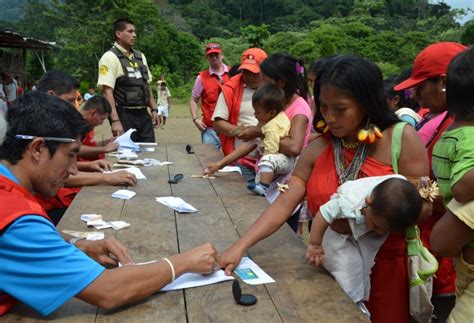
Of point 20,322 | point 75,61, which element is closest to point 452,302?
point 20,322

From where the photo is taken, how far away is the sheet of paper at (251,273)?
1.84 metres

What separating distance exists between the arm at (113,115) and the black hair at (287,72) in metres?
2.25

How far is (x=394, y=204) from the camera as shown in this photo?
1.70m

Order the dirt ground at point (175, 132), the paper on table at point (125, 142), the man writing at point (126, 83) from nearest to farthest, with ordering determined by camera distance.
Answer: the paper on table at point (125, 142)
the man writing at point (126, 83)
the dirt ground at point (175, 132)

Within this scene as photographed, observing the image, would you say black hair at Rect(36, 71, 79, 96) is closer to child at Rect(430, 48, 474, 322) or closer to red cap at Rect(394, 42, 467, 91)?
red cap at Rect(394, 42, 467, 91)

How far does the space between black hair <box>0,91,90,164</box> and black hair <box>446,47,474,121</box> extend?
54.0 inches

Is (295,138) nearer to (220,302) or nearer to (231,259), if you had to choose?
(231,259)

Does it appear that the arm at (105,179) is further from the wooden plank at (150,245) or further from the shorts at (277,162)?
the shorts at (277,162)

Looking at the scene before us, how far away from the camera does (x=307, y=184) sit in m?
2.14

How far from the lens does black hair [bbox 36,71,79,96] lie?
12.5ft

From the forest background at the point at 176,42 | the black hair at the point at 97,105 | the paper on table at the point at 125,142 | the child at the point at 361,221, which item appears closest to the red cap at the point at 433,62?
the child at the point at 361,221

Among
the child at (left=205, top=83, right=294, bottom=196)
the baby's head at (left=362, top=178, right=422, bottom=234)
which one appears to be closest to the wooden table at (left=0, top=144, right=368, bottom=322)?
the child at (left=205, top=83, right=294, bottom=196)

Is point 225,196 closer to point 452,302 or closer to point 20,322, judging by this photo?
point 452,302

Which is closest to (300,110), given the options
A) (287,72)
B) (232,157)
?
(287,72)
